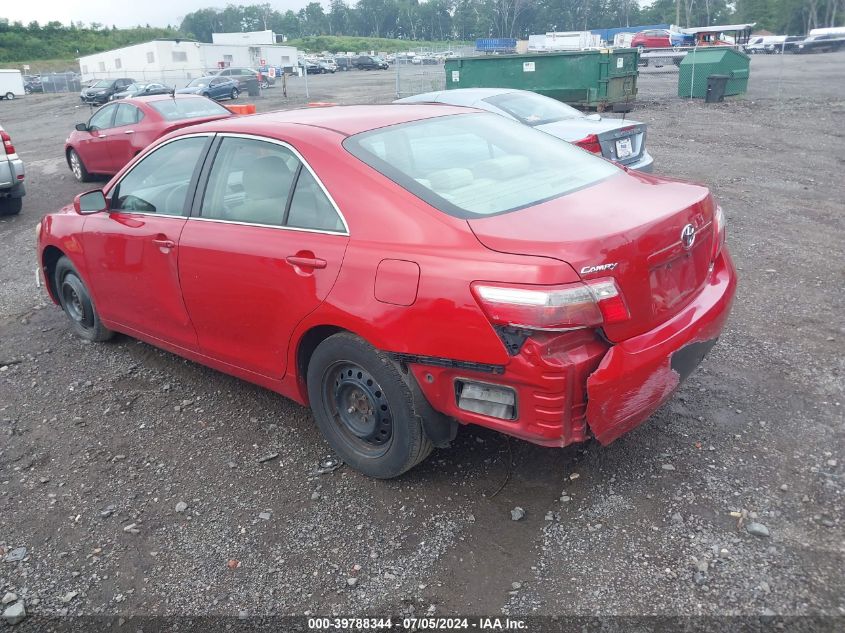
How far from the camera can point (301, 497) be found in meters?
3.41

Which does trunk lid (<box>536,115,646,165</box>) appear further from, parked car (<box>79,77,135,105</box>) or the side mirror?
parked car (<box>79,77,135,105</box>)

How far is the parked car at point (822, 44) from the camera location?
→ 53.4 m

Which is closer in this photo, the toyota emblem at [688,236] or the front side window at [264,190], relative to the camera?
the toyota emblem at [688,236]

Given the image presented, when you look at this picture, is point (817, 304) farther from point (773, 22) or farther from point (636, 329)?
point (773, 22)

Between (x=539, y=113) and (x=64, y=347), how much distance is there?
20.9 feet

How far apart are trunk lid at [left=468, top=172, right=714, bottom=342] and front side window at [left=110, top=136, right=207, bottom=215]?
2052 millimetres

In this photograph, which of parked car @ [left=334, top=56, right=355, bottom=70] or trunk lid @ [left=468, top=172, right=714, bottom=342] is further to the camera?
parked car @ [left=334, top=56, right=355, bottom=70]

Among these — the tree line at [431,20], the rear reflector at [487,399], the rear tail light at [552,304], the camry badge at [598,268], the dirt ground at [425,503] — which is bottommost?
the dirt ground at [425,503]

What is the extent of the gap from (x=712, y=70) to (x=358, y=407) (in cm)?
2169

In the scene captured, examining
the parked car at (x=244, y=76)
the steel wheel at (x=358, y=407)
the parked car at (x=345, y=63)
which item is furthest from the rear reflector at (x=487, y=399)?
the parked car at (x=345, y=63)

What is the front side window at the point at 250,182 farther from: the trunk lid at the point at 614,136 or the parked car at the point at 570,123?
the trunk lid at the point at 614,136

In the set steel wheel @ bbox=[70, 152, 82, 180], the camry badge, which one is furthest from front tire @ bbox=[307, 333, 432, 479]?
steel wheel @ bbox=[70, 152, 82, 180]

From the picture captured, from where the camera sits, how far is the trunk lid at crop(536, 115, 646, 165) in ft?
25.3

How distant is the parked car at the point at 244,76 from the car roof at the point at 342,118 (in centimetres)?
3785
